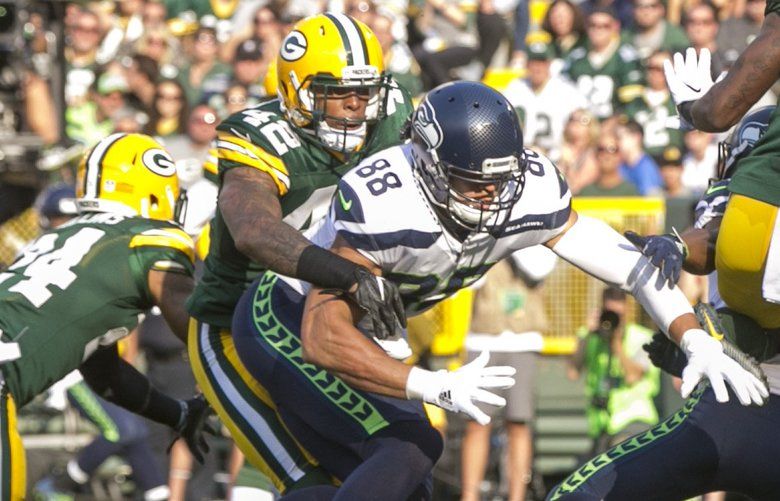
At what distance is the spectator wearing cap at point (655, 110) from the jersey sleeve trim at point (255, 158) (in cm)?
537

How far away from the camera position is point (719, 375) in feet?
14.6

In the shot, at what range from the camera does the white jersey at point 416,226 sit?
183 inches

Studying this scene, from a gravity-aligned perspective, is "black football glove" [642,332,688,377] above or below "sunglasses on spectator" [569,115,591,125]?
above

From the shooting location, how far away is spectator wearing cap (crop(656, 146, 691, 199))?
32.4ft

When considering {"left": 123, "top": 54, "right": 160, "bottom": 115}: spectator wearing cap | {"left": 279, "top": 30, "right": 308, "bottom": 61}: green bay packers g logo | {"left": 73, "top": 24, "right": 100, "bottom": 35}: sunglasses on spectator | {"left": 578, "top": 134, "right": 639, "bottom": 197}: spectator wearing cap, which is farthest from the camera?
{"left": 73, "top": 24, "right": 100, "bottom": 35}: sunglasses on spectator

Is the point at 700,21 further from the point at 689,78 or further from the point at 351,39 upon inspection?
the point at 689,78

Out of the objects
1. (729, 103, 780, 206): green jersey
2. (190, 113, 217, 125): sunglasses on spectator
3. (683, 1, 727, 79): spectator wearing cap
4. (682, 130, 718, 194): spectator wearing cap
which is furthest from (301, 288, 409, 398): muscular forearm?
(683, 1, 727, 79): spectator wearing cap

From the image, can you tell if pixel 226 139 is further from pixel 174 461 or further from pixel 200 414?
pixel 174 461

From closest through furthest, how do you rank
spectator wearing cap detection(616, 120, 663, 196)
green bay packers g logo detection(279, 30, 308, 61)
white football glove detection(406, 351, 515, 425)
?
white football glove detection(406, 351, 515, 425)
green bay packers g logo detection(279, 30, 308, 61)
spectator wearing cap detection(616, 120, 663, 196)

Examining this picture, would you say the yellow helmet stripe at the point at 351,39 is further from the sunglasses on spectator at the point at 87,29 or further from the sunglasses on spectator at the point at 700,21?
the sunglasses on spectator at the point at 87,29

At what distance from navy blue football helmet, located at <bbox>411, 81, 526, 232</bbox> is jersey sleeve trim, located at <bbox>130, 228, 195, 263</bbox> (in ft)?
4.67

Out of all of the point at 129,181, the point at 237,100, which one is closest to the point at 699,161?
A: the point at 237,100

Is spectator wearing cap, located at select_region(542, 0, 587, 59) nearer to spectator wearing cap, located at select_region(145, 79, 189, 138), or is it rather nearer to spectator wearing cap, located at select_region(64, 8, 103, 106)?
spectator wearing cap, located at select_region(145, 79, 189, 138)

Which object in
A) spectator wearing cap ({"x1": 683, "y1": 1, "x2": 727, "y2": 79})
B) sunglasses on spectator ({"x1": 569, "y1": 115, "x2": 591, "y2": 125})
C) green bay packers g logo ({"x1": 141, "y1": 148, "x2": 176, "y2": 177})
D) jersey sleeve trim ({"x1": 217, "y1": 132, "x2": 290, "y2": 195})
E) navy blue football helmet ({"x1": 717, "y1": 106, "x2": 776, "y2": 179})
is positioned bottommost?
sunglasses on spectator ({"x1": 569, "y1": 115, "x2": 591, "y2": 125})
